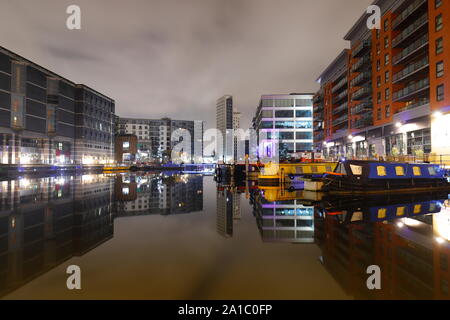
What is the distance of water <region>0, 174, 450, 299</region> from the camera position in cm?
473

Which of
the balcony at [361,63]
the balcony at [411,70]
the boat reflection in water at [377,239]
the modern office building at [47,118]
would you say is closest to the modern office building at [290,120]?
the balcony at [361,63]

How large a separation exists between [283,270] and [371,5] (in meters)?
61.0

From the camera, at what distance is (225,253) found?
6.91 metres

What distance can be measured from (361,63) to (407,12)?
46.6ft

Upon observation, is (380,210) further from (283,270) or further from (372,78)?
(372,78)

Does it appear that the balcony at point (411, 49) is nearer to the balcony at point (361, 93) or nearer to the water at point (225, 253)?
the balcony at point (361, 93)

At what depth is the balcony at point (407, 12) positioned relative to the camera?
38.5m

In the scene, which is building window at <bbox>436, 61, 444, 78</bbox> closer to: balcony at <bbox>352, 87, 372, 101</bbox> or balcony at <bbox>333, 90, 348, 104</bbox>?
balcony at <bbox>352, 87, 372, 101</bbox>

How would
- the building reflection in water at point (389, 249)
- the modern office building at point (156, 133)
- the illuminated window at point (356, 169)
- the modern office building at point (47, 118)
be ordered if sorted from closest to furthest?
the building reflection in water at point (389, 249) → the illuminated window at point (356, 169) → the modern office building at point (47, 118) → the modern office building at point (156, 133)

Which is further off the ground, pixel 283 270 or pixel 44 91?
pixel 44 91

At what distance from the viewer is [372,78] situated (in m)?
53.4

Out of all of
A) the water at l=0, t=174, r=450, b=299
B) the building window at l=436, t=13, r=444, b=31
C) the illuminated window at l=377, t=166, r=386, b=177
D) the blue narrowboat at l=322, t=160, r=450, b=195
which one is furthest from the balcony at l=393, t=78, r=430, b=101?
the water at l=0, t=174, r=450, b=299

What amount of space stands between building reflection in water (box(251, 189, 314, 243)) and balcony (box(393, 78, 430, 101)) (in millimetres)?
36925
